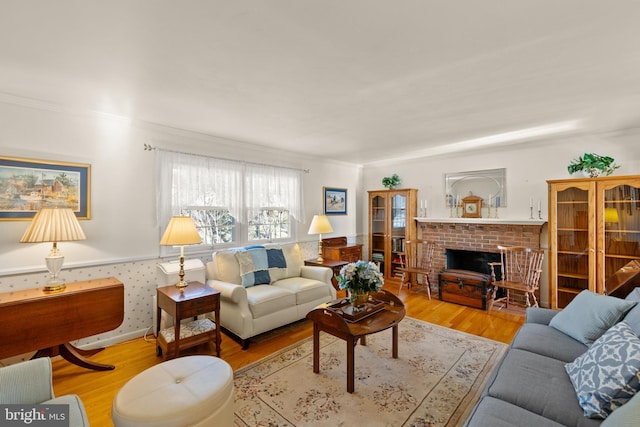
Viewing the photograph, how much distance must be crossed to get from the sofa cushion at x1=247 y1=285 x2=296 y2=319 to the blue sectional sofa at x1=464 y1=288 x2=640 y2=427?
2.00 metres

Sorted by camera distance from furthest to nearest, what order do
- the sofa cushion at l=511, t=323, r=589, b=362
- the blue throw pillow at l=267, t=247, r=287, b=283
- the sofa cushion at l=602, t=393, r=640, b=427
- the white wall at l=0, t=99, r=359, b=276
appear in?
the blue throw pillow at l=267, t=247, r=287, b=283, the white wall at l=0, t=99, r=359, b=276, the sofa cushion at l=511, t=323, r=589, b=362, the sofa cushion at l=602, t=393, r=640, b=427

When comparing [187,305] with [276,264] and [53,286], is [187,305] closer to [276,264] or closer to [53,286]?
[53,286]

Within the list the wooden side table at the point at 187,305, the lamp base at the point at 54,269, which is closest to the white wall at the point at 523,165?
the wooden side table at the point at 187,305

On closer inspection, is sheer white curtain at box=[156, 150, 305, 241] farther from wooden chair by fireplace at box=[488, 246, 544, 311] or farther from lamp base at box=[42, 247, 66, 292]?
wooden chair by fireplace at box=[488, 246, 544, 311]

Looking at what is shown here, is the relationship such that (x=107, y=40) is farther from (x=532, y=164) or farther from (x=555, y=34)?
(x=532, y=164)

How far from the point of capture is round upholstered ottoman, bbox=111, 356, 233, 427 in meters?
1.36

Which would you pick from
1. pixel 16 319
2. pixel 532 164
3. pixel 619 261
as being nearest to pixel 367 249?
pixel 532 164

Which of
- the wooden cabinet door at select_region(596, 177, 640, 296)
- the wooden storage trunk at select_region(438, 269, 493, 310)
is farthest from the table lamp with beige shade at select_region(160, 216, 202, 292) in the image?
the wooden cabinet door at select_region(596, 177, 640, 296)

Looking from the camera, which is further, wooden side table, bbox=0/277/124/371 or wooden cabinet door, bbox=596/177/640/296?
wooden cabinet door, bbox=596/177/640/296

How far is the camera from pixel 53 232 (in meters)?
2.26

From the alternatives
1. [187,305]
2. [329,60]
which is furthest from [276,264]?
[329,60]

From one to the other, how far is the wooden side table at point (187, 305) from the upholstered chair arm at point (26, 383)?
3.35 ft

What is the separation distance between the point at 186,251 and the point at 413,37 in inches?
124

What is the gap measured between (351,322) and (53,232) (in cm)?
246
